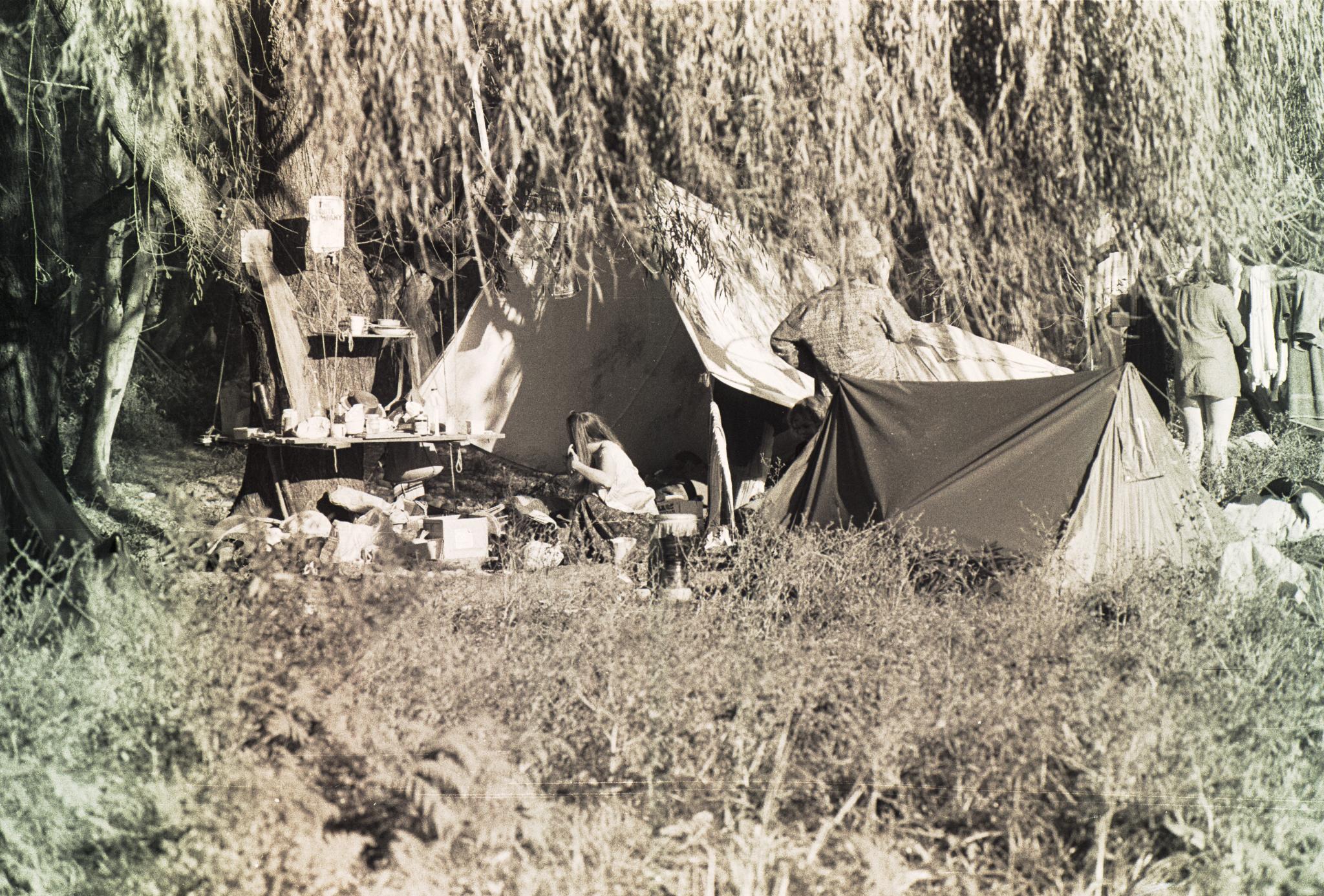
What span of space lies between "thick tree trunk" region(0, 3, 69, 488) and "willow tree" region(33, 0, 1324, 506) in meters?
0.84

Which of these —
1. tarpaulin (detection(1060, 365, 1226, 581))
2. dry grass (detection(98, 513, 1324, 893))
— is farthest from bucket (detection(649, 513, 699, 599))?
tarpaulin (detection(1060, 365, 1226, 581))

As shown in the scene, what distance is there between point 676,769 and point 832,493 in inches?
95.6

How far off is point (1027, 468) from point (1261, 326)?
136 inches

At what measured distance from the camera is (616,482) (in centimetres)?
628

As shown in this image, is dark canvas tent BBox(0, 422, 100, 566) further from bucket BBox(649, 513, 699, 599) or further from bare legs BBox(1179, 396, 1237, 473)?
bare legs BBox(1179, 396, 1237, 473)

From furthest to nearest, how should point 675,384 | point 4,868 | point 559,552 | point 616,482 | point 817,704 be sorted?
1. point 675,384
2. point 616,482
3. point 559,552
4. point 817,704
5. point 4,868

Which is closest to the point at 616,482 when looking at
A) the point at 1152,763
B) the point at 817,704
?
the point at 817,704

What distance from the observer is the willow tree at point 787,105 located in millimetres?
4559

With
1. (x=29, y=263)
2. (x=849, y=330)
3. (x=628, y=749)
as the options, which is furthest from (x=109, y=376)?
(x=628, y=749)

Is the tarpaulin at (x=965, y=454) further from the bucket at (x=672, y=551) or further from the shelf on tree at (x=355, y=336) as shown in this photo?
the shelf on tree at (x=355, y=336)

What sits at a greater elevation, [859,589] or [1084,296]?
[1084,296]

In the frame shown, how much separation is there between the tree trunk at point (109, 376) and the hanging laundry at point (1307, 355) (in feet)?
22.9

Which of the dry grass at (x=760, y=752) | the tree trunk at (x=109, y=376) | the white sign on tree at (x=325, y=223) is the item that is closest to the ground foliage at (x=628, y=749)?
the dry grass at (x=760, y=752)

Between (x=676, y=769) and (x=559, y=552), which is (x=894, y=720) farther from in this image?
(x=559, y=552)
